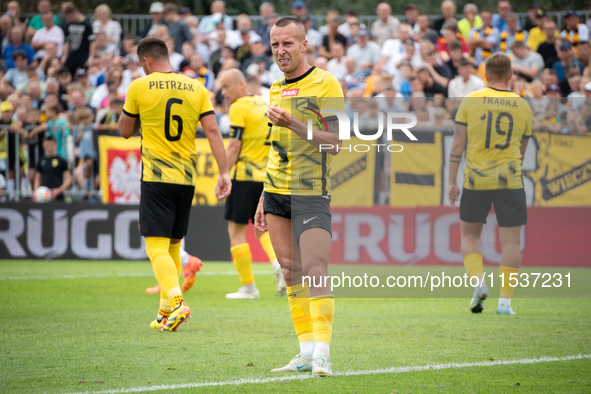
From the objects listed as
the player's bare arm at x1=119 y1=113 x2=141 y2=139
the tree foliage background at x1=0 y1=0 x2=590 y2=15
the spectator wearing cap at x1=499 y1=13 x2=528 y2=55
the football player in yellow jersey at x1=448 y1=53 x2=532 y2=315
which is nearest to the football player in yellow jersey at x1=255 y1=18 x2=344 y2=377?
the player's bare arm at x1=119 y1=113 x2=141 y2=139

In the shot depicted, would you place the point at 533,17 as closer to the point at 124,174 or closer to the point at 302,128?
the point at 124,174

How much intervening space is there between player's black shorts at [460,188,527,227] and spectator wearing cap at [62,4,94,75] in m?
12.8

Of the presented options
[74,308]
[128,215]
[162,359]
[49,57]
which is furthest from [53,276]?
[49,57]

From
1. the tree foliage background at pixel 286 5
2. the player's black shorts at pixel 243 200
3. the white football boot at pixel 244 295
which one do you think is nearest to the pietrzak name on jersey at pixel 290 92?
Result: the player's black shorts at pixel 243 200

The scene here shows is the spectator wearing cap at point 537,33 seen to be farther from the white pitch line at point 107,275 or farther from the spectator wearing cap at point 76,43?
the spectator wearing cap at point 76,43

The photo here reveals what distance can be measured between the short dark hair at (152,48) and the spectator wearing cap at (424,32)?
9.91 meters

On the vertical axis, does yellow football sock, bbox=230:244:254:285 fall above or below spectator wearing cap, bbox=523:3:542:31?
below

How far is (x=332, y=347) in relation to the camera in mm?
5648

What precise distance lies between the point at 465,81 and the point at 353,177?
3036 millimetres

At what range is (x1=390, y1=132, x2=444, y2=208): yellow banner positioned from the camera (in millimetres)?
11984

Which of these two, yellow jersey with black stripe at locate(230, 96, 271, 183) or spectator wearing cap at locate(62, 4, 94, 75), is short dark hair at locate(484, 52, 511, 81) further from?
spectator wearing cap at locate(62, 4, 94, 75)

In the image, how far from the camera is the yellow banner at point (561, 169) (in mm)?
11547

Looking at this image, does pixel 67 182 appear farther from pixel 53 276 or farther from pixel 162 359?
pixel 162 359

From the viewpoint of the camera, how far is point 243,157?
852 cm
